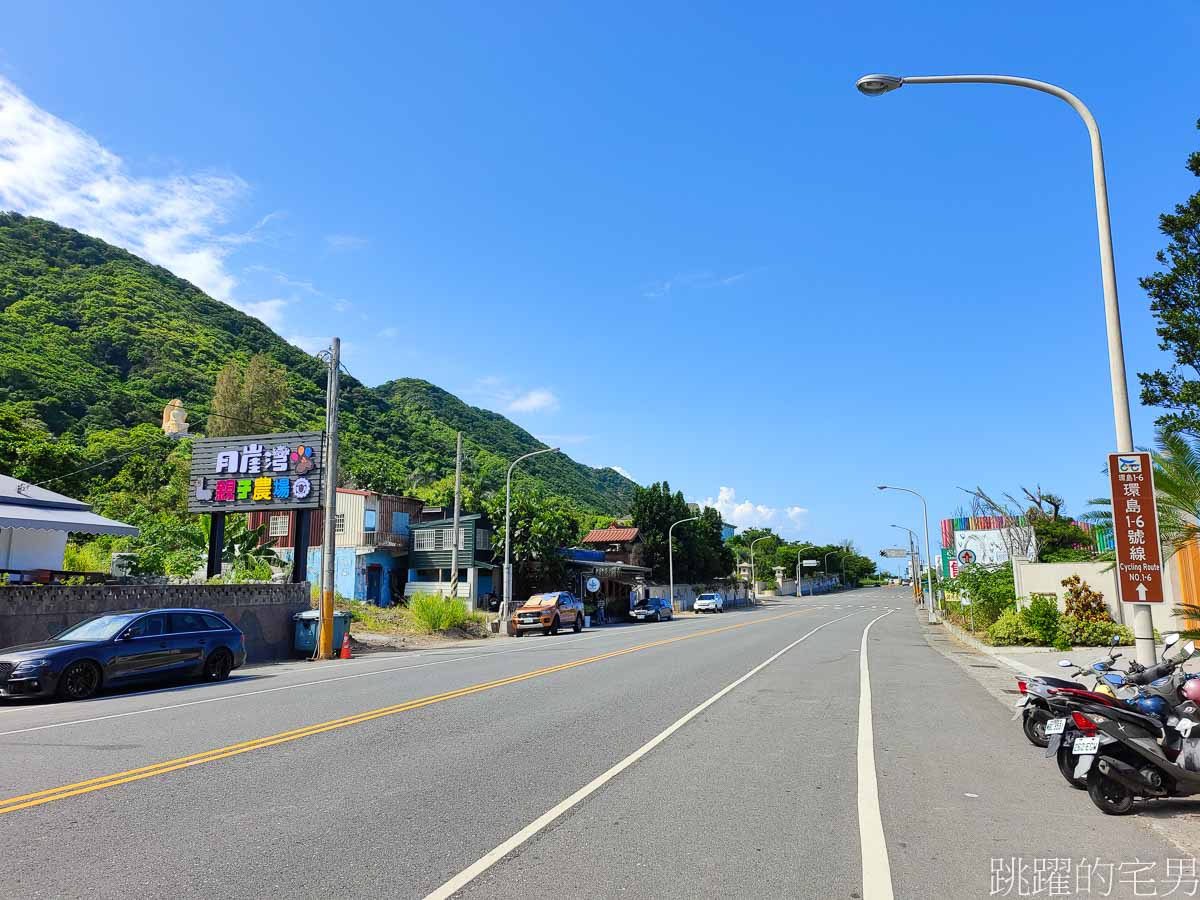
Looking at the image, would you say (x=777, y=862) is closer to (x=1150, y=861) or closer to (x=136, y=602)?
(x=1150, y=861)

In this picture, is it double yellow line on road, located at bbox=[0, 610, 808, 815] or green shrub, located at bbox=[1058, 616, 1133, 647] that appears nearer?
double yellow line on road, located at bbox=[0, 610, 808, 815]

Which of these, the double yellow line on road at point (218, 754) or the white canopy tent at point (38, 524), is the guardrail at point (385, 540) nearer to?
the white canopy tent at point (38, 524)

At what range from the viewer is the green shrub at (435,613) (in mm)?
32125

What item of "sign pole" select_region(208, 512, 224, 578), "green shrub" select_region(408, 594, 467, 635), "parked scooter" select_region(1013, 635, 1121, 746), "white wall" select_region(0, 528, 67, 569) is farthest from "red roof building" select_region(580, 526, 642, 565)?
"parked scooter" select_region(1013, 635, 1121, 746)

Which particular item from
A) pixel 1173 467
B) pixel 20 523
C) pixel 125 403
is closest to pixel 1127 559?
pixel 1173 467

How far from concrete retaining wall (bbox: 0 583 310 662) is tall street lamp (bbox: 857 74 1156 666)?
18.4 m

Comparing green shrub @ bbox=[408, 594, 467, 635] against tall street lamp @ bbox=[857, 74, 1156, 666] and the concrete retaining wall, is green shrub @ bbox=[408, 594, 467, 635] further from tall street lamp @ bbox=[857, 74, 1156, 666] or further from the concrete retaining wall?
tall street lamp @ bbox=[857, 74, 1156, 666]

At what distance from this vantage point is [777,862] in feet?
17.1

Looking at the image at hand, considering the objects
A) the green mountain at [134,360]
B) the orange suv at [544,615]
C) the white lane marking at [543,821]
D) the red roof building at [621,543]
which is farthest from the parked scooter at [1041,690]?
the red roof building at [621,543]

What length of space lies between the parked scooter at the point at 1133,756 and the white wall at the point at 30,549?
30410mm

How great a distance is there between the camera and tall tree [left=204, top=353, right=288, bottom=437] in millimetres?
68125

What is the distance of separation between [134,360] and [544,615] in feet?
188

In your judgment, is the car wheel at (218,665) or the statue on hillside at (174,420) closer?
the car wheel at (218,665)

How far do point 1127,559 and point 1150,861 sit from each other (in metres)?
4.81
